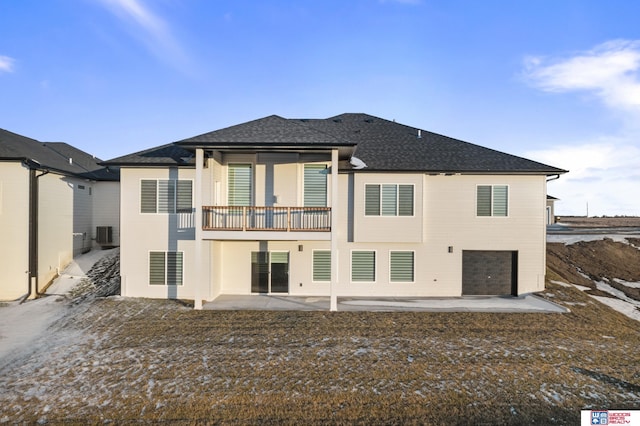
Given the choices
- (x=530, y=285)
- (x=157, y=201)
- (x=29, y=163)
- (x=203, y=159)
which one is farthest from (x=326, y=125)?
(x=29, y=163)

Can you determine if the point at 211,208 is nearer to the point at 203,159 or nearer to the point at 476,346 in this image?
the point at 203,159

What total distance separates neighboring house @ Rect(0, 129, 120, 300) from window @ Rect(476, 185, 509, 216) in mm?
17657

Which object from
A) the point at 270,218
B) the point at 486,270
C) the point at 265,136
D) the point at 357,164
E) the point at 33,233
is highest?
the point at 265,136

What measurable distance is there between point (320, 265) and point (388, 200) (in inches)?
147

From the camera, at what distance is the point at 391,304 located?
12.5m

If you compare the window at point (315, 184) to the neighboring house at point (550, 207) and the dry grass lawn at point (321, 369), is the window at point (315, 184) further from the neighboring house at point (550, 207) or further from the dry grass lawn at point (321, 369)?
the neighboring house at point (550, 207)

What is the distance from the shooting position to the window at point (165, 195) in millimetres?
13016

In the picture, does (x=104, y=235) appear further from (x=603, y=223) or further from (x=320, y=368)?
(x=603, y=223)

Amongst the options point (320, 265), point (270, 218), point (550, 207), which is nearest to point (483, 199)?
point (320, 265)

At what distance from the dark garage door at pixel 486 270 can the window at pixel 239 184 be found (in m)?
9.02

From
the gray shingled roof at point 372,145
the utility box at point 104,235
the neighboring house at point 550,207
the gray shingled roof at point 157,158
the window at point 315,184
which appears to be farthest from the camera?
the neighboring house at point 550,207

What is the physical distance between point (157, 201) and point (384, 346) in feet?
31.6

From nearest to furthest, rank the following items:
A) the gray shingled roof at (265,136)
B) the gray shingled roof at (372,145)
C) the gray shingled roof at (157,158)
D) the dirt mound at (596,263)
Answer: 1. the gray shingled roof at (265,136)
2. the gray shingled roof at (372,145)
3. the gray shingled roof at (157,158)
4. the dirt mound at (596,263)

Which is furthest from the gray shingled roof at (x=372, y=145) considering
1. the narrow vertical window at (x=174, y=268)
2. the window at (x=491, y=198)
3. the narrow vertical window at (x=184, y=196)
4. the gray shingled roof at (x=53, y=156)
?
the gray shingled roof at (x=53, y=156)
